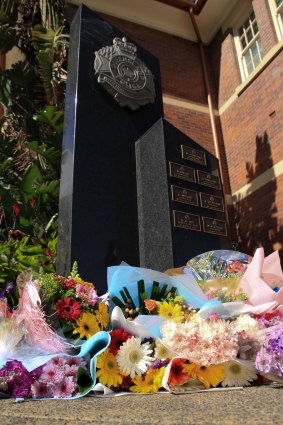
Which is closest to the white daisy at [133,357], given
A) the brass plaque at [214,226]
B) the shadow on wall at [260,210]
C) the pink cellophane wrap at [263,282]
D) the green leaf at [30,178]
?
the pink cellophane wrap at [263,282]

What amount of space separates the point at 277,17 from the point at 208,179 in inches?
269

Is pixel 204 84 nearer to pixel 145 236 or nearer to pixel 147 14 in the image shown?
pixel 147 14

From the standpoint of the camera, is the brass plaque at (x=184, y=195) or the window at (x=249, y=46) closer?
the brass plaque at (x=184, y=195)

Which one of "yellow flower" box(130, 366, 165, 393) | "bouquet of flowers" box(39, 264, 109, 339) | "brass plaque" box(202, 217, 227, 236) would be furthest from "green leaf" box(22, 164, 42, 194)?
"yellow flower" box(130, 366, 165, 393)

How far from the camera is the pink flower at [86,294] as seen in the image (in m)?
2.29

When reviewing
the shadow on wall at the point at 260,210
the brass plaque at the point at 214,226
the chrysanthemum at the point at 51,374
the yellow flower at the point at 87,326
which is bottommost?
the shadow on wall at the point at 260,210

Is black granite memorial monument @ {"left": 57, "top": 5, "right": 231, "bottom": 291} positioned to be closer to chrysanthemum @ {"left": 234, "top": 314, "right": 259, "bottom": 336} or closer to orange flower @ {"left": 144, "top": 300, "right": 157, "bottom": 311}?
orange flower @ {"left": 144, "top": 300, "right": 157, "bottom": 311}

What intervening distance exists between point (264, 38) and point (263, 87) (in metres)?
1.35

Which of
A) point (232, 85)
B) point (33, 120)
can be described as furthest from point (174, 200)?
point (232, 85)

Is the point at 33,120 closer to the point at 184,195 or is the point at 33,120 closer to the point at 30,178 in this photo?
the point at 30,178

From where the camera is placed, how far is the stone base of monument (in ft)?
13.1

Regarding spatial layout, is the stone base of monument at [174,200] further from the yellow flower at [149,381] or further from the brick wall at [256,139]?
the brick wall at [256,139]

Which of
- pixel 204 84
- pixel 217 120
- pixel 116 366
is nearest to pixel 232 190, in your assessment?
pixel 217 120

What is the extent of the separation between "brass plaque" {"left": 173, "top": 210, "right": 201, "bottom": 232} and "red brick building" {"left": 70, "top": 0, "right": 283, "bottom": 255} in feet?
15.1
